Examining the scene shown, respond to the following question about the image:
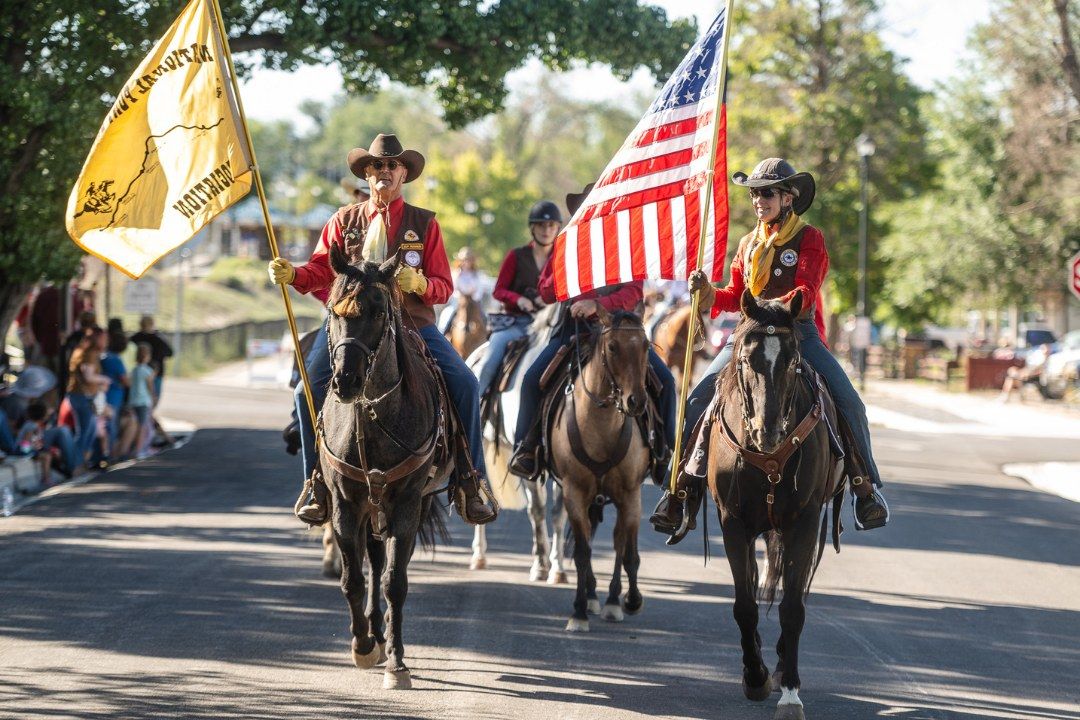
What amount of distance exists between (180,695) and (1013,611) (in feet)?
20.8

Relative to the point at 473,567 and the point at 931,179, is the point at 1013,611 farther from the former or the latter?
the point at 931,179

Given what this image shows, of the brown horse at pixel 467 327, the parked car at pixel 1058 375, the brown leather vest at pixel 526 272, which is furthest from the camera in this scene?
the parked car at pixel 1058 375

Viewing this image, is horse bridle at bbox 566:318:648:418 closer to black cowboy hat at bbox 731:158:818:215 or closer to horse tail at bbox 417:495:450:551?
horse tail at bbox 417:495:450:551

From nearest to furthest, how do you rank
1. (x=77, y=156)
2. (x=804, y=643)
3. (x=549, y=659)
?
(x=549, y=659) < (x=804, y=643) < (x=77, y=156)

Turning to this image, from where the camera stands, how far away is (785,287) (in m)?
8.48

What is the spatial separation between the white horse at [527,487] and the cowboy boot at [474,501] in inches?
72.7

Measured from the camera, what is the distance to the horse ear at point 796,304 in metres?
7.44

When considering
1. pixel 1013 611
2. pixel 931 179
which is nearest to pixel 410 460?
pixel 1013 611

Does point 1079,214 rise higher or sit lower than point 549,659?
higher

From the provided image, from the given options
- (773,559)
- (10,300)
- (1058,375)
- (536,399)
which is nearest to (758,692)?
(773,559)

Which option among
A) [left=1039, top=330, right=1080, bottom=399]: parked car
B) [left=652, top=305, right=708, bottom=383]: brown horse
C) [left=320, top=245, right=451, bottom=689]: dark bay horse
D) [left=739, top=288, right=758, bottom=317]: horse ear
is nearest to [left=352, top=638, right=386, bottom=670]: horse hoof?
[left=320, top=245, right=451, bottom=689]: dark bay horse

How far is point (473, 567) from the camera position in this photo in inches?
479

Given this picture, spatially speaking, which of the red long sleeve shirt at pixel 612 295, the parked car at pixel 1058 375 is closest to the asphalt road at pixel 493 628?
the red long sleeve shirt at pixel 612 295

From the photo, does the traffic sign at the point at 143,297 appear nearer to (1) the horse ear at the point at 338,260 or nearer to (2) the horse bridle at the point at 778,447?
(1) the horse ear at the point at 338,260
